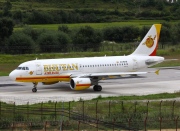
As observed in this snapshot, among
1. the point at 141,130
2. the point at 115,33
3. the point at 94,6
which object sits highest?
the point at 94,6

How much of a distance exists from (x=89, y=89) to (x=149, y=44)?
10644mm

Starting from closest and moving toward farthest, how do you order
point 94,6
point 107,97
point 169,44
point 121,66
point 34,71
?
point 107,97
point 34,71
point 121,66
point 169,44
point 94,6

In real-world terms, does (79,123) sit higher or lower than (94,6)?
lower

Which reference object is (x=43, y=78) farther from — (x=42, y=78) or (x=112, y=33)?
(x=112, y=33)

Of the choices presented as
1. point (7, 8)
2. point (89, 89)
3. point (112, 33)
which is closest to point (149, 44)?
point (89, 89)

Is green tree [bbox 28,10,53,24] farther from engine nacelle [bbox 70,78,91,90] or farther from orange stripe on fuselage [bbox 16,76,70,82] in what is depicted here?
engine nacelle [bbox 70,78,91,90]

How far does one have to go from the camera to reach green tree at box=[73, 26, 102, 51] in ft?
338

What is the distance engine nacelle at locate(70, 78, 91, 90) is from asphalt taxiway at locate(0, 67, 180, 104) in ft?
2.10

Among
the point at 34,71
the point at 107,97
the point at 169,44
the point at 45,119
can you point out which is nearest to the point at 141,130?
the point at 45,119

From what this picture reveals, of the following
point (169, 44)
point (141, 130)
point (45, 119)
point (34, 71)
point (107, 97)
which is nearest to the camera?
point (141, 130)

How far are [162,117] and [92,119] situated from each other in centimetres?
582

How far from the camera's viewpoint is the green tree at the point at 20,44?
93781mm

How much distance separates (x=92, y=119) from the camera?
1570 inches

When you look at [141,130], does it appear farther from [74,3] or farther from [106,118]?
[74,3]
